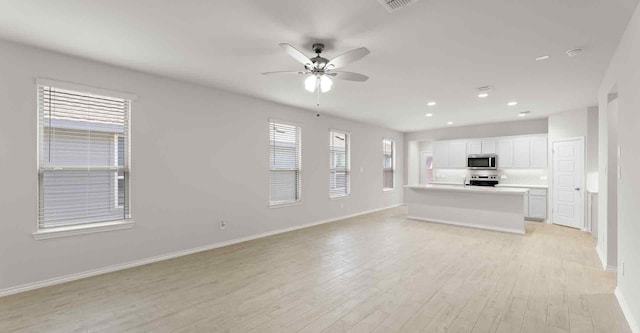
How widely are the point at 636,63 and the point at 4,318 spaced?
226 inches

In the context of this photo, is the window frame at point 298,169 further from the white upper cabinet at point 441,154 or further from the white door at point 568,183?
the white door at point 568,183

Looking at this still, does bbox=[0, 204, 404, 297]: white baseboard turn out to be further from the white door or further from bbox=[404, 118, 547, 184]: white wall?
the white door

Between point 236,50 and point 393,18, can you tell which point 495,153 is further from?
point 236,50

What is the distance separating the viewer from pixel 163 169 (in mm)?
4113

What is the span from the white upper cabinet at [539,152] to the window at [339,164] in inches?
192

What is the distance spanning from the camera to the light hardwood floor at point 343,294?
2.42 meters

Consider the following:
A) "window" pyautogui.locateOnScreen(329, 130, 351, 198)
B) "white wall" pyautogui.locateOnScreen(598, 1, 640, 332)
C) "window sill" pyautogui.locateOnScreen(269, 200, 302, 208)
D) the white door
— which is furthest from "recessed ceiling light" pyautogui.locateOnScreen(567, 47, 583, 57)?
"window sill" pyautogui.locateOnScreen(269, 200, 302, 208)

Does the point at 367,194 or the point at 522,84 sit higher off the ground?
the point at 522,84

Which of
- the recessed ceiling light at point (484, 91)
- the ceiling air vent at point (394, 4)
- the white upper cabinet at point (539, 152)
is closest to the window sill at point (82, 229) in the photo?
the ceiling air vent at point (394, 4)

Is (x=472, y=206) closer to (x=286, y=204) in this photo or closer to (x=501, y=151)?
(x=501, y=151)

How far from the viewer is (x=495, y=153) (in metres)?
8.10

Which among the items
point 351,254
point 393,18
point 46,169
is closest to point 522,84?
point 393,18

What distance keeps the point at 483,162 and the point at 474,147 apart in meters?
0.53

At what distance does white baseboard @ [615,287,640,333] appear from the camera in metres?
2.25
